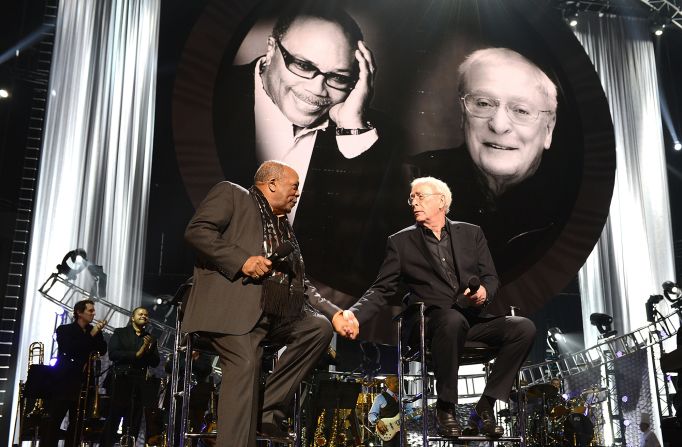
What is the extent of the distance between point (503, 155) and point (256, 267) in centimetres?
438

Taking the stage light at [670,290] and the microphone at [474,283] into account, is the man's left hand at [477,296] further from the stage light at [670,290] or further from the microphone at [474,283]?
the stage light at [670,290]

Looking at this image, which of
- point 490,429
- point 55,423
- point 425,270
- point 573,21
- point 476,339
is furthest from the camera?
point 573,21

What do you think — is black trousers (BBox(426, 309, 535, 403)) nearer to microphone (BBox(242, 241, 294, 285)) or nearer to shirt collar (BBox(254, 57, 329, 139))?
microphone (BBox(242, 241, 294, 285))

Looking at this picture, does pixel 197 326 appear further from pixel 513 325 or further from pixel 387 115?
pixel 387 115

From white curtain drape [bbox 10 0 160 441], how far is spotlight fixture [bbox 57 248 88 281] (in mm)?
99

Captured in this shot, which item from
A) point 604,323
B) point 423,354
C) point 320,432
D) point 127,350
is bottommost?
point 320,432

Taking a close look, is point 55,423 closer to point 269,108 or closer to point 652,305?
point 269,108

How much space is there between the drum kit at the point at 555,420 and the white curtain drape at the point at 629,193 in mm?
768

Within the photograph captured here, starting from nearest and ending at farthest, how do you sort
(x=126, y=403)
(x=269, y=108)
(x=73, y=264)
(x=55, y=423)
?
1. (x=55, y=423)
2. (x=126, y=403)
3. (x=73, y=264)
4. (x=269, y=108)

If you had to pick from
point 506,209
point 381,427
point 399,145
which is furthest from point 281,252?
point 506,209

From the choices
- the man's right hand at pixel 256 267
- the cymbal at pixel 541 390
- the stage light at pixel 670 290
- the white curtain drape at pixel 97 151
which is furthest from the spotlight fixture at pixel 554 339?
the man's right hand at pixel 256 267

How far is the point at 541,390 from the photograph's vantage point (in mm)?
5918

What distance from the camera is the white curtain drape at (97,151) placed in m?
5.75

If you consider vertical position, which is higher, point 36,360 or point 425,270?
point 425,270
